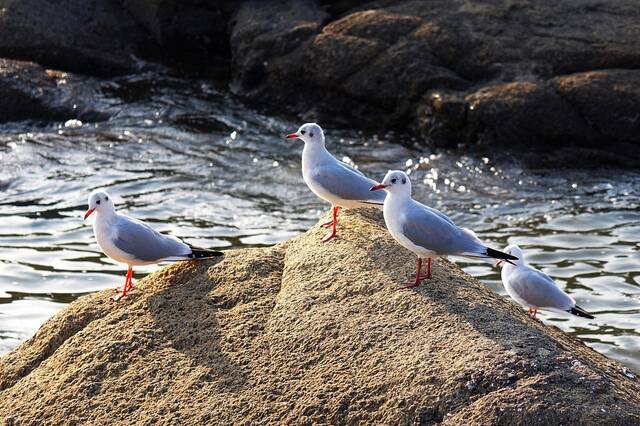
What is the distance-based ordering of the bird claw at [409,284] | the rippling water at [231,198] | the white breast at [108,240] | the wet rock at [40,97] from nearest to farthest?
the bird claw at [409,284] < the white breast at [108,240] < the rippling water at [231,198] < the wet rock at [40,97]

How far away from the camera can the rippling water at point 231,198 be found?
9.04 metres

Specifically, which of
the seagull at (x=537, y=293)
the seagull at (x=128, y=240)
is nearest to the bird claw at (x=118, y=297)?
the seagull at (x=128, y=240)

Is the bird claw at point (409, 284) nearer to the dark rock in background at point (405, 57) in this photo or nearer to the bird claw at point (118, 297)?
the bird claw at point (118, 297)

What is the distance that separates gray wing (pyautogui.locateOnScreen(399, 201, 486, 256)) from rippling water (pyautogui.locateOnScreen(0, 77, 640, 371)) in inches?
83.5

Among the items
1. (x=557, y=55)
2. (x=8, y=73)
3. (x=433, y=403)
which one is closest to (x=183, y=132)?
(x=8, y=73)

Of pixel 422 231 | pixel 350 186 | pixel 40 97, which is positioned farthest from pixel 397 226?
pixel 40 97

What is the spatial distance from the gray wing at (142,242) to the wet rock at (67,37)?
334 inches

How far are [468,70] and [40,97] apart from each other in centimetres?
509

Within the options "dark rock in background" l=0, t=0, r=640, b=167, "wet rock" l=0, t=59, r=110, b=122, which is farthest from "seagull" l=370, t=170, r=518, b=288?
"wet rock" l=0, t=59, r=110, b=122

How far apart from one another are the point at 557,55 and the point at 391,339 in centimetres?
806

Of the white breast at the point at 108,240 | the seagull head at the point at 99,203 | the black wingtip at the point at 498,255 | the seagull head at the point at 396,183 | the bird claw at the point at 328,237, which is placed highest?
the seagull head at the point at 396,183

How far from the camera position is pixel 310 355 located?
17.5 feet

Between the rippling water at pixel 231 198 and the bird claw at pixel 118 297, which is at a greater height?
the bird claw at pixel 118 297

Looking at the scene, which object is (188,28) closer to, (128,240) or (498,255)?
(128,240)
